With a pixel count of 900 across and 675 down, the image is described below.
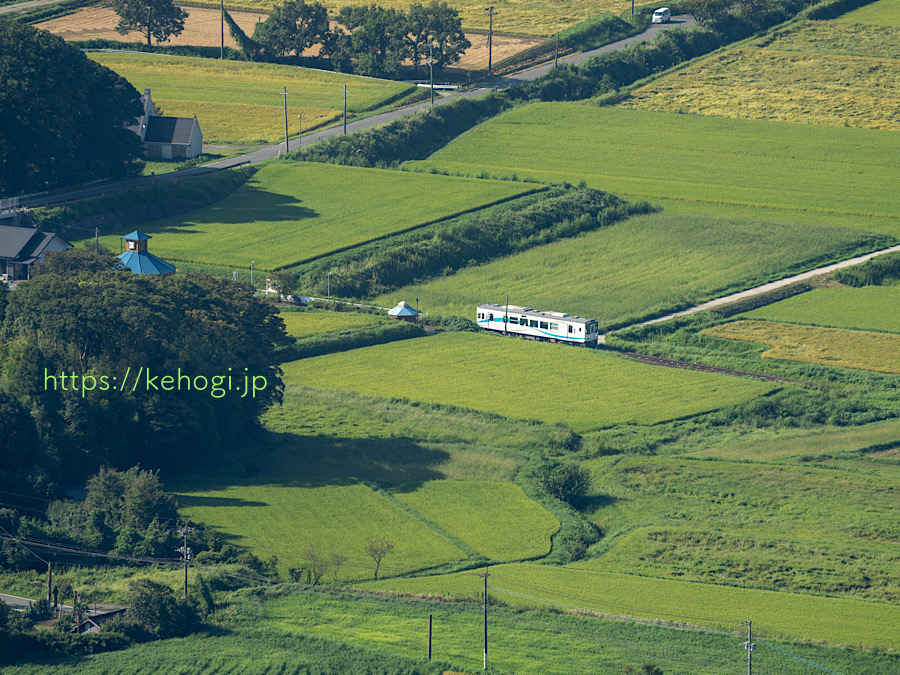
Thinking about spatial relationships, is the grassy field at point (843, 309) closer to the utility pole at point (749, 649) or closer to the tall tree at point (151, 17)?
the utility pole at point (749, 649)

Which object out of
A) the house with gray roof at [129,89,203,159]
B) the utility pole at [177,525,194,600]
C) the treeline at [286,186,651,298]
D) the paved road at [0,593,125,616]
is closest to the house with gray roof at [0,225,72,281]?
the treeline at [286,186,651,298]

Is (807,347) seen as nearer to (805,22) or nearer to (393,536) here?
(393,536)

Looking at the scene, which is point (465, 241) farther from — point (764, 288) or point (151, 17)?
point (151, 17)

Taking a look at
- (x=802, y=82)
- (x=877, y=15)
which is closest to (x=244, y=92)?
(x=802, y=82)

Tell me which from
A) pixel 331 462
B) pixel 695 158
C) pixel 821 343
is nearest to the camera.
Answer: pixel 331 462

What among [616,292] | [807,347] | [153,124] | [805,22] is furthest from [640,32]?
[807,347]
